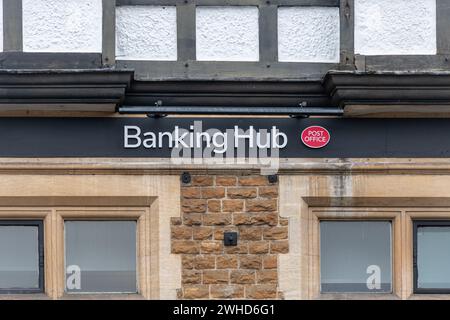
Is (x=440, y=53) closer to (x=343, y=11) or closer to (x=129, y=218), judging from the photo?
(x=343, y=11)

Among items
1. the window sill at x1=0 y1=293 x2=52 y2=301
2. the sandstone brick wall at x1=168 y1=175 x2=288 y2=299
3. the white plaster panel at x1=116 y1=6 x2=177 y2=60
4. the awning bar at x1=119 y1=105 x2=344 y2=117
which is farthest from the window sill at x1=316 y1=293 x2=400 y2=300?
the white plaster panel at x1=116 y1=6 x2=177 y2=60

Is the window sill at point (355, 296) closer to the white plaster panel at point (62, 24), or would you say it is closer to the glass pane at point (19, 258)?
the glass pane at point (19, 258)

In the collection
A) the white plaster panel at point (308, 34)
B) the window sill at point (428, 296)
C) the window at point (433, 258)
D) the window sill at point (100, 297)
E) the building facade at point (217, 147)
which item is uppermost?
the white plaster panel at point (308, 34)

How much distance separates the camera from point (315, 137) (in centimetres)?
603

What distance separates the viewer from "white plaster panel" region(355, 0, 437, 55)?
6.02 m

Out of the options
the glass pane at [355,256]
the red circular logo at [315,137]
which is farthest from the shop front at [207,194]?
the glass pane at [355,256]

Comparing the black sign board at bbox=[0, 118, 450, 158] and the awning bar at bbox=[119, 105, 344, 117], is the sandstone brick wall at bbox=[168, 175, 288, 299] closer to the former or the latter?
the black sign board at bbox=[0, 118, 450, 158]

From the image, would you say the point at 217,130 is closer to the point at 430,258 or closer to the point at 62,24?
the point at 62,24

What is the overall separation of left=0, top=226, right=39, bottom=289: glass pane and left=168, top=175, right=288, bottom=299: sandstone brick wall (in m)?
1.19

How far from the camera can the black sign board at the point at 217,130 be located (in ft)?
19.6

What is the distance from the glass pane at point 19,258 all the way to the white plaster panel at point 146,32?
1687mm

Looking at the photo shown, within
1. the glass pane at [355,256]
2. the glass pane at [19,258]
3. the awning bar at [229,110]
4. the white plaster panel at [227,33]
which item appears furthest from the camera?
the glass pane at [355,256]

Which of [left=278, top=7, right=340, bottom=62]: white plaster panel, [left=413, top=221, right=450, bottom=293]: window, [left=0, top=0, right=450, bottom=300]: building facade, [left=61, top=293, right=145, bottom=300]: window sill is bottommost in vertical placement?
[left=61, top=293, right=145, bottom=300]: window sill
